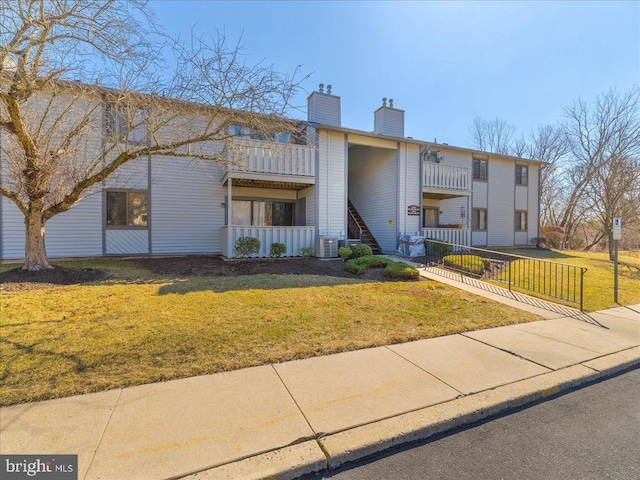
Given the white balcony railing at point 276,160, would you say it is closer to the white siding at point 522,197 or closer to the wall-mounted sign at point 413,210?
the wall-mounted sign at point 413,210

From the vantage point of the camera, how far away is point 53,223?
11305 mm

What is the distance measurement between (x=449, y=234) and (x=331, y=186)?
21.4 feet

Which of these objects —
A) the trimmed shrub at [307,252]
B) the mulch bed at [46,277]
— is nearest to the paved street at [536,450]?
the mulch bed at [46,277]

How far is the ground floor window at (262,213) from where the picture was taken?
1443 cm

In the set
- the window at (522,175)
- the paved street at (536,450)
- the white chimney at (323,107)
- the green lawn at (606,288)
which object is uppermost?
the white chimney at (323,107)

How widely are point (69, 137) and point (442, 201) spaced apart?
1739cm

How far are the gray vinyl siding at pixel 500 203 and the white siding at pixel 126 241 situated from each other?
1899 centimetres

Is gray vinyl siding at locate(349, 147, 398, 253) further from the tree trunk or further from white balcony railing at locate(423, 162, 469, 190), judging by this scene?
the tree trunk

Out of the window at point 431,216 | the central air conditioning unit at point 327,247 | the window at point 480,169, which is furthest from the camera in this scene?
the window at point 480,169

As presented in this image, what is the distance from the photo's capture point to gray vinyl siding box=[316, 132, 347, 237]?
13.0m

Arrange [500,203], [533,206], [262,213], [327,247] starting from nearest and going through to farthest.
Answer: [327,247] < [262,213] < [500,203] < [533,206]

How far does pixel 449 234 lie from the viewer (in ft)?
49.4

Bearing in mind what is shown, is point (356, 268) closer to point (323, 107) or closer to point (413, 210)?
point (413, 210)

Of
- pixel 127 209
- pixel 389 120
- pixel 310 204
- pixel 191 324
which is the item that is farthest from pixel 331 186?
pixel 191 324
